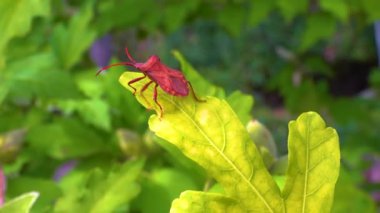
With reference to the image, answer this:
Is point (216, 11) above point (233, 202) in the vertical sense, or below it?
below

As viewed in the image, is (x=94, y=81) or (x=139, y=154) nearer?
(x=139, y=154)

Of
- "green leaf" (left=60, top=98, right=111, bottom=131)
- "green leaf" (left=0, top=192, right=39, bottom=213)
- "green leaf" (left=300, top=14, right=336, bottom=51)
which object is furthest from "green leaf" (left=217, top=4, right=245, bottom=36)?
"green leaf" (left=0, top=192, right=39, bottom=213)

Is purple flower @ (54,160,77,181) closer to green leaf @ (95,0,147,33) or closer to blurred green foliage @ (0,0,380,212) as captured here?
blurred green foliage @ (0,0,380,212)

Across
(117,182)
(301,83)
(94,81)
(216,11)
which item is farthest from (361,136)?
(117,182)

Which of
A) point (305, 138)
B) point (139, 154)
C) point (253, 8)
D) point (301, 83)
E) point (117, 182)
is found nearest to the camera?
point (305, 138)

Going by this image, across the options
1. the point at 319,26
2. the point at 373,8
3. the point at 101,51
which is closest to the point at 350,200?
the point at 373,8

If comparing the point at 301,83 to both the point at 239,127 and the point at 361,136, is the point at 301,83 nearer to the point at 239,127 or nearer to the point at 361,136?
the point at 361,136

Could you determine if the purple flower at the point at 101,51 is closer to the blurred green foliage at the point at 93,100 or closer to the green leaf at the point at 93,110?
the blurred green foliage at the point at 93,100

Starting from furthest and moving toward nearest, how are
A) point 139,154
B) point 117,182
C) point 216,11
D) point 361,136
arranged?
point 361,136 → point 216,11 → point 139,154 → point 117,182
